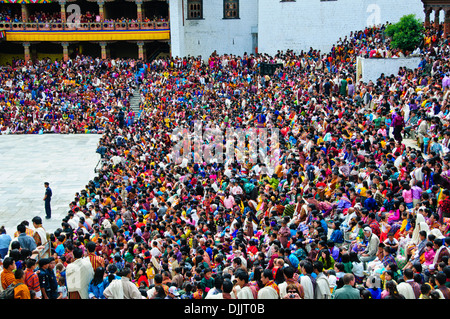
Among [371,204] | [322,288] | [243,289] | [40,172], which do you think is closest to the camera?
[243,289]

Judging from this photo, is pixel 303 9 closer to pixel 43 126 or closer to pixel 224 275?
pixel 43 126

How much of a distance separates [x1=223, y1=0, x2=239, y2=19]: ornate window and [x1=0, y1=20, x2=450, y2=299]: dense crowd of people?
1464 cm

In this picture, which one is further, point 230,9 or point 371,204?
point 230,9

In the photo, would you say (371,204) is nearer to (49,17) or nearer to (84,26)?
(84,26)

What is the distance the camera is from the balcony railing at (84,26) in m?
41.0

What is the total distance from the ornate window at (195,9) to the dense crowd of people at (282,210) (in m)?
15.1

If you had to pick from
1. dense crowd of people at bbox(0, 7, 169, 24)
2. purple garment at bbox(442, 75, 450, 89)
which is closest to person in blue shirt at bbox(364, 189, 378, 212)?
purple garment at bbox(442, 75, 450, 89)

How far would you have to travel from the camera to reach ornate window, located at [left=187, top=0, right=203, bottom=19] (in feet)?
128

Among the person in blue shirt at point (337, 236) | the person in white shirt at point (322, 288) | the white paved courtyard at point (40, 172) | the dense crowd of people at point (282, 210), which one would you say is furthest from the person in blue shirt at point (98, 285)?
the white paved courtyard at point (40, 172)

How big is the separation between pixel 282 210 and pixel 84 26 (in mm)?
33926

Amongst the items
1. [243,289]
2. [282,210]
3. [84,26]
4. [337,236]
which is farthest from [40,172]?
[84,26]

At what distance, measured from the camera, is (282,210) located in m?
12.1

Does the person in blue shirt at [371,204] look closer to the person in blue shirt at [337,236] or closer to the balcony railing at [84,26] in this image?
the person in blue shirt at [337,236]

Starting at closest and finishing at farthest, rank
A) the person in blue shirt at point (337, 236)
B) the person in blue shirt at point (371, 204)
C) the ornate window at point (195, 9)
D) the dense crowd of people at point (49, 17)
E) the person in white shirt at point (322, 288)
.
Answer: the person in white shirt at point (322, 288)
the person in blue shirt at point (337, 236)
the person in blue shirt at point (371, 204)
the ornate window at point (195, 9)
the dense crowd of people at point (49, 17)
